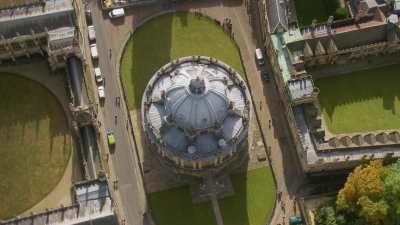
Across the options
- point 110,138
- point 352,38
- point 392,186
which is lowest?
point 392,186

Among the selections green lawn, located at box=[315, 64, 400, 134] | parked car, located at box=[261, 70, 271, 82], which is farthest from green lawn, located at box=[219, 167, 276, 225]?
parked car, located at box=[261, 70, 271, 82]

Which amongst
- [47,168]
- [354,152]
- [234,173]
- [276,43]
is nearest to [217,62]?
[276,43]

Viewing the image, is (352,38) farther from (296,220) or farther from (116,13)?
(116,13)

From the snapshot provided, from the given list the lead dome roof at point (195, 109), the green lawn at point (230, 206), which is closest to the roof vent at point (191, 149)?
the lead dome roof at point (195, 109)

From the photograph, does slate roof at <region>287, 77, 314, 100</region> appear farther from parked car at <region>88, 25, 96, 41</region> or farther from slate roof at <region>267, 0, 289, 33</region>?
parked car at <region>88, 25, 96, 41</region>

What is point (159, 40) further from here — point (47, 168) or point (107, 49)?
point (47, 168)

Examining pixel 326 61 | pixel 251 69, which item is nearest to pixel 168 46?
pixel 251 69
